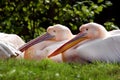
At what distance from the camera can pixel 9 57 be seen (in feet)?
26.9

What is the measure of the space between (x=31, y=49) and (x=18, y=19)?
422 centimetres

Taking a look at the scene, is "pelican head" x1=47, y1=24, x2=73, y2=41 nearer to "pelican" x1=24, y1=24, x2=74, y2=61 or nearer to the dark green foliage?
"pelican" x1=24, y1=24, x2=74, y2=61

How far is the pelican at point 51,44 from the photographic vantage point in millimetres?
8891

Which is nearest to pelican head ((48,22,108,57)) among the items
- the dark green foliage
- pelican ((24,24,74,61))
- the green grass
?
pelican ((24,24,74,61))

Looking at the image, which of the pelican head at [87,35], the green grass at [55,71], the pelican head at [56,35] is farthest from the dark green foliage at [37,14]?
the green grass at [55,71]

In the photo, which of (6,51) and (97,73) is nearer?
(97,73)

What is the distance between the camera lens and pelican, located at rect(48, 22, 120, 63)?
812 cm

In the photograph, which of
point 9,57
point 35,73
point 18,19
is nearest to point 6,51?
point 9,57

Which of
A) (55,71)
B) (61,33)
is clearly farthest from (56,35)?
(55,71)

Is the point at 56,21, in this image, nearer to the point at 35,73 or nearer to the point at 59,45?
the point at 59,45

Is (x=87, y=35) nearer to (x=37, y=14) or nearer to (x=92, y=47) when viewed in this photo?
(x=92, y=47)

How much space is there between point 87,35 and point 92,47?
1.50 ft

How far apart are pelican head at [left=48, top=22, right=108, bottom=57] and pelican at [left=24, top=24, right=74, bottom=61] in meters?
0.32

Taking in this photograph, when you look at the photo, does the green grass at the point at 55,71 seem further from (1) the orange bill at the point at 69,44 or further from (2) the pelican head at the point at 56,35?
(2) the pelican head at the point at 56,35
